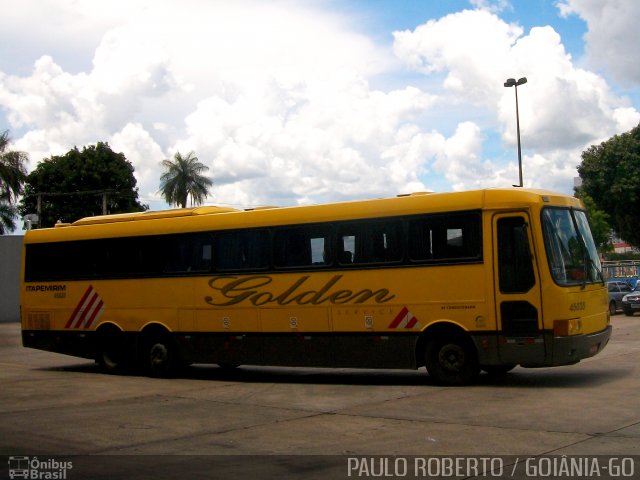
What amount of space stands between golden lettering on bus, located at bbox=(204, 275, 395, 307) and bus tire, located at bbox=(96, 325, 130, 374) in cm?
267

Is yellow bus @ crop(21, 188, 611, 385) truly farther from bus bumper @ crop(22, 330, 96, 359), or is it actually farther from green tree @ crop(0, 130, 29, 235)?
green tree @ crop(0, 130, 29, 235)

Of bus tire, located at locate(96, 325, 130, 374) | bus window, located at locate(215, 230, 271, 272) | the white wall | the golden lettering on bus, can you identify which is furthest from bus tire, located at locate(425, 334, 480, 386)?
the white wall

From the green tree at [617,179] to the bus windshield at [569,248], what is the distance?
51.7 metres

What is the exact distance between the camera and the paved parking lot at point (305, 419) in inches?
347

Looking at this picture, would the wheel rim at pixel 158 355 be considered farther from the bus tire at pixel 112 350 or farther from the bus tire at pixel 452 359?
the bus tire at pixel 452 359

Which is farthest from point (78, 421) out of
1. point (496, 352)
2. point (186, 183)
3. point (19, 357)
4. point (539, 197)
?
point (186, 183)

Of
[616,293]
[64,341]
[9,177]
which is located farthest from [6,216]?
[64,341]

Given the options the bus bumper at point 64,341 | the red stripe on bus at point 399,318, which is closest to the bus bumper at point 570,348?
the red stripe on bus at point 399,318

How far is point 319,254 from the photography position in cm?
1536

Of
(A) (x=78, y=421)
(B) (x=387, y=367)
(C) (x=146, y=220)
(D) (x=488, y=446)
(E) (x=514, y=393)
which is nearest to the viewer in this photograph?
(D) (x=488, y=446)

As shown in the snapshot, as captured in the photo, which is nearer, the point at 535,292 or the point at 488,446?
the point at 488,446

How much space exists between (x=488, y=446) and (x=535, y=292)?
15.3 ft

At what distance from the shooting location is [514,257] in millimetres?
13469

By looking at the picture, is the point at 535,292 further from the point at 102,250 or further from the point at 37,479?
the point at 102,250
